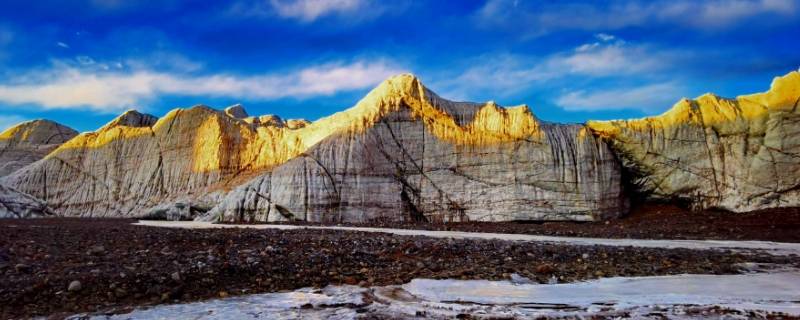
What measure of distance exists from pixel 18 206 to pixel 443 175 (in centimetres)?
2447

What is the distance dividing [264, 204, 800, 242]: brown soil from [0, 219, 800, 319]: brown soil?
233 inches

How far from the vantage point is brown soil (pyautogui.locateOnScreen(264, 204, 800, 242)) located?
17.0 metres

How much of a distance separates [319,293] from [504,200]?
20.1 m

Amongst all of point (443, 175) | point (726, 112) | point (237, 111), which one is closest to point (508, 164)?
point (443, 175)

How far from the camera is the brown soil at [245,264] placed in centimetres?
674

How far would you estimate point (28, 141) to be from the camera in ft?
162

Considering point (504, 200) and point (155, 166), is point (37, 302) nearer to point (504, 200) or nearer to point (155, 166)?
point (504, 200)

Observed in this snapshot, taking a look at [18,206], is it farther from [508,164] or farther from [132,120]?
[508,164]

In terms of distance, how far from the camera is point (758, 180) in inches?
930

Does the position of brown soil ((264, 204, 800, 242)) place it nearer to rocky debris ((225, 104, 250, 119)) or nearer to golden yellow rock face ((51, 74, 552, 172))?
golden yellow rock face ((51, 74, 552, 172))

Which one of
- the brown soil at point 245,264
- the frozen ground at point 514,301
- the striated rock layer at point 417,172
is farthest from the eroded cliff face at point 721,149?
the frozen ground at point 514,301

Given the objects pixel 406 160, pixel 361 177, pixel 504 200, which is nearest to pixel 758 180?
pixel 504 200

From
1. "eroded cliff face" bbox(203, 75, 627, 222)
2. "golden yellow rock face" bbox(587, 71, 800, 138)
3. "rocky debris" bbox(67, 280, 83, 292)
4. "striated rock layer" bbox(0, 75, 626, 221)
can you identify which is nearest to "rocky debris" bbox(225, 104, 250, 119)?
"striated rock layer" bbox(0, 75, 626, 221)

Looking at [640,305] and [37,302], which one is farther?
[37,302]
